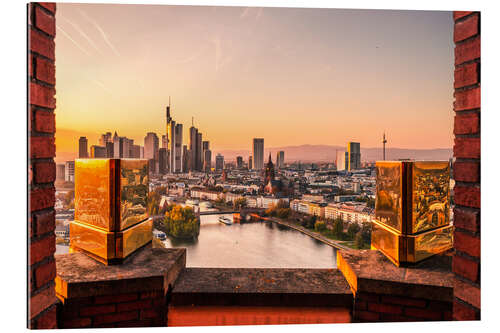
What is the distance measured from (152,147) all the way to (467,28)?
6.21 feet

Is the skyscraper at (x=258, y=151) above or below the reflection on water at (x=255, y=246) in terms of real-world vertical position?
above

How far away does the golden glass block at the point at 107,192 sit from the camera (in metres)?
1.33

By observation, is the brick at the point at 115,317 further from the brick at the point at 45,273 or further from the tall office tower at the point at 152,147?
the tall office tower at the point at 152,147

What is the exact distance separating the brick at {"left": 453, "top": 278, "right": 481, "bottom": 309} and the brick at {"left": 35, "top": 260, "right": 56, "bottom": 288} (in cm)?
181

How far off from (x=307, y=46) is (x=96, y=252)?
179 centimetres

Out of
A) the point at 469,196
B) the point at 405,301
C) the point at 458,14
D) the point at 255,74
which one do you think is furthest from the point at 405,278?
the point at 255,74

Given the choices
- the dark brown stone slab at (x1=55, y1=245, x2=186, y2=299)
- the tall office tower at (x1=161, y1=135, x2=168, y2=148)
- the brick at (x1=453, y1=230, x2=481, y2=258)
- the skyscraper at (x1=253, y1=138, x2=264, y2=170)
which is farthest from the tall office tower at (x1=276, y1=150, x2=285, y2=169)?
the brick at (x1=453, y1=230, x2=481, y2=258)

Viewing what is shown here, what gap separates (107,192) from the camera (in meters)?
1.33

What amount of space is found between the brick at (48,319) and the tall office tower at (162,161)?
101cm

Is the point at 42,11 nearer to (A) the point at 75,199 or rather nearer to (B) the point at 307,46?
(A) the point at 75,199

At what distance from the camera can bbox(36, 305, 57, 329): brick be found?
1.23 meters

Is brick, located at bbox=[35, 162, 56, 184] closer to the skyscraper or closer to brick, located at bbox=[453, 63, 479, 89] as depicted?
the skyscraper

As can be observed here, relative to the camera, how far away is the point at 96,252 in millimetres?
1361

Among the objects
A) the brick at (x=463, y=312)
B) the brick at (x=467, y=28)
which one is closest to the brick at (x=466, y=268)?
the brick at (x=463, y=312)
